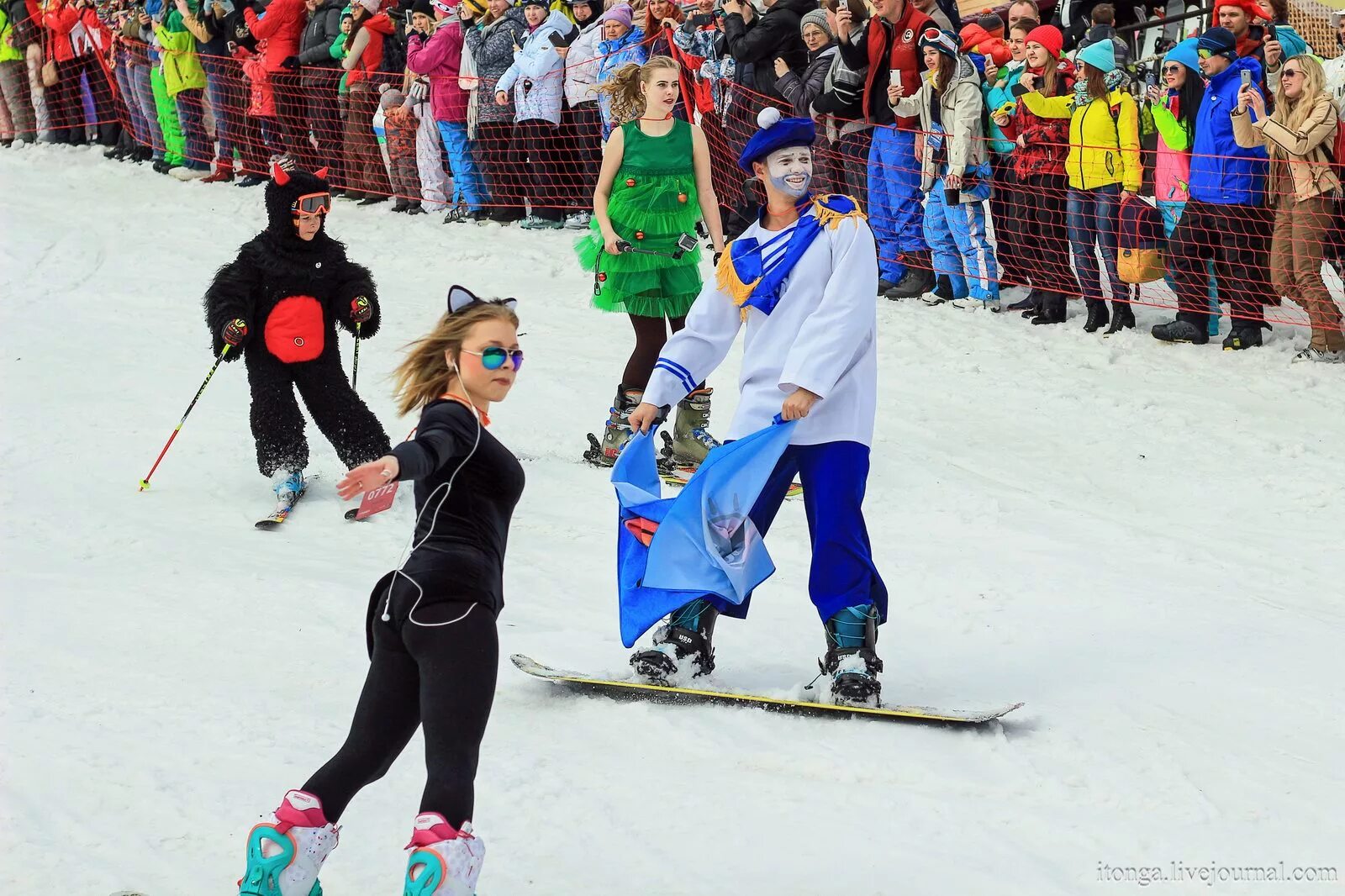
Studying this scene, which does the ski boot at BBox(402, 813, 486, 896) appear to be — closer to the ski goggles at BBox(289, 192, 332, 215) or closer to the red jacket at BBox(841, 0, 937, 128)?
the ski goggles at BBox(289, 192, 332, 215)

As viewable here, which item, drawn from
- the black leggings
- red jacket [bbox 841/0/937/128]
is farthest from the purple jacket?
the black leggings

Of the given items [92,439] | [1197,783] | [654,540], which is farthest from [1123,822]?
[92,439]

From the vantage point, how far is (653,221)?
7258 millimetres

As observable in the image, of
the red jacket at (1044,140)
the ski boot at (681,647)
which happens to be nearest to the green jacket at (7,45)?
the red jacket at (1044,140)

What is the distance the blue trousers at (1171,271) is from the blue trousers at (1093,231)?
0.94ft

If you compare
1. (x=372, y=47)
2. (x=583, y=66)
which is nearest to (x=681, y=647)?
(x=583, y=66)

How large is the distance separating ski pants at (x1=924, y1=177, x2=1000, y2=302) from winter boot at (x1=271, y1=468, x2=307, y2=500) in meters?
4.84

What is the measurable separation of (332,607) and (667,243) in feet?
8.38

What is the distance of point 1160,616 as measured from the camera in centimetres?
571

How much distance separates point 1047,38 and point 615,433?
407cm

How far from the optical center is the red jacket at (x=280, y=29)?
46.9 feet

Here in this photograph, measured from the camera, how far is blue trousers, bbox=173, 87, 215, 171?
1551 centimetres

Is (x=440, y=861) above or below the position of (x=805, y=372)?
below

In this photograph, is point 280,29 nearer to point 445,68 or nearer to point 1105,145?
point 445,68
